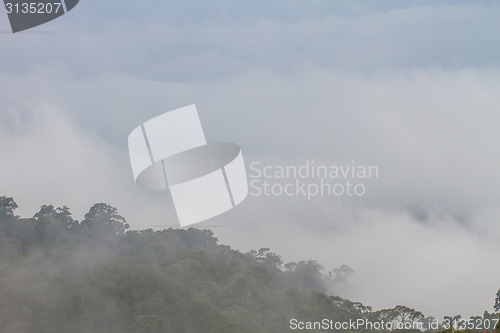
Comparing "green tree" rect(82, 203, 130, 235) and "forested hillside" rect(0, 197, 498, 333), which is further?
"green tree" rect(82, 203, 130, 235)

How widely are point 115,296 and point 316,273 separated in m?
19.0

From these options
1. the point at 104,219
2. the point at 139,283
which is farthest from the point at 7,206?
the point at 139,283

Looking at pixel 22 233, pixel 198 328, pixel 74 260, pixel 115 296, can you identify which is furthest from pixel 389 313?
pixel 22 233

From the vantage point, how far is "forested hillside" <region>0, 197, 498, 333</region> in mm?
32438

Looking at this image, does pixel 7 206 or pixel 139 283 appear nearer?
pixel 139 283

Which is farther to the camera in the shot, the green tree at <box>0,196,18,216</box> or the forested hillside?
the green tree at <box>0,196,18,216</box>

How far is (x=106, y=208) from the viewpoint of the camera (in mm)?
48500

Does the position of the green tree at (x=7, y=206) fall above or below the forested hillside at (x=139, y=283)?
above

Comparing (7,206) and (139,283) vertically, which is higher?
(7,206)

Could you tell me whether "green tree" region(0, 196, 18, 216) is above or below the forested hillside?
above

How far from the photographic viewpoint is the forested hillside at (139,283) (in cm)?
3244

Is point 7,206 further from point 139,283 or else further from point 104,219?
point 139,283

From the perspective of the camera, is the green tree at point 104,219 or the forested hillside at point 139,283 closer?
the forested hillside at point 139,283

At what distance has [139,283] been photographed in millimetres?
36062
